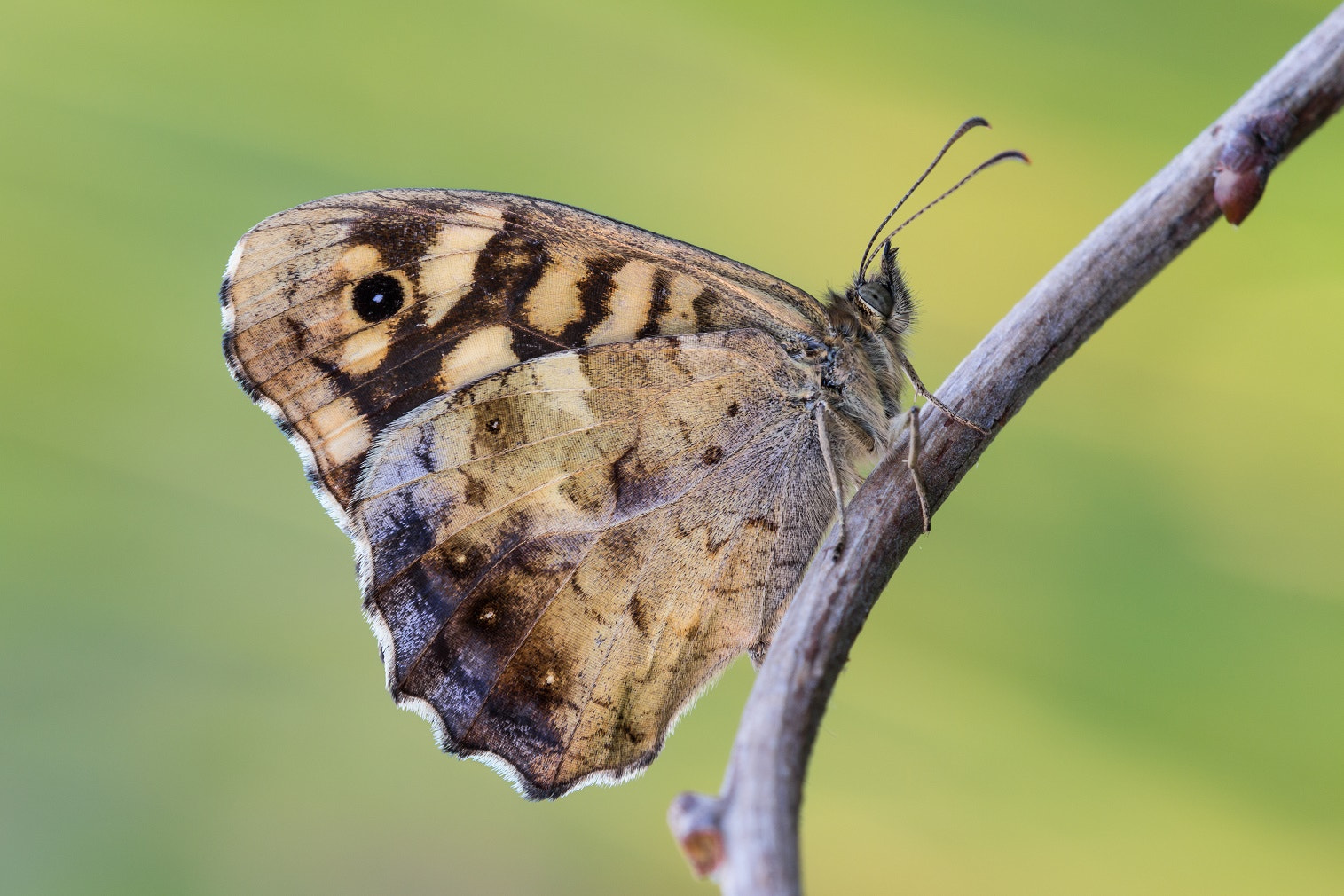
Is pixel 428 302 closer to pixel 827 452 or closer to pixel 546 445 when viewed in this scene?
pixel 546 445

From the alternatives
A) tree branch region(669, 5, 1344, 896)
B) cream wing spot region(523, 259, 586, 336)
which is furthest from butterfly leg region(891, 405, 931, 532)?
cream wing spot region(523, 259, 586, 336)

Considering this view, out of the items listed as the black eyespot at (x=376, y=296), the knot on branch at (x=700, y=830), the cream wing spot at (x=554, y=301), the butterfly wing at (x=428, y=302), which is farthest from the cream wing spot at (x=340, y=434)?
the knot on branch at (x=700, y=830)

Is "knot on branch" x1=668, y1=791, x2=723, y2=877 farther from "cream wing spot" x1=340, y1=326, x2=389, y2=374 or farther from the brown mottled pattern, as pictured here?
"cream wing spot" x1=340, y1=326, x2=389, y2=374

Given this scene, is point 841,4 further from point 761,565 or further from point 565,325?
point 761,565

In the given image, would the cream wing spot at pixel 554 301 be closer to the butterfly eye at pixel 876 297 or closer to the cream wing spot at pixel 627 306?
the cream wing spot at pixel 627 306

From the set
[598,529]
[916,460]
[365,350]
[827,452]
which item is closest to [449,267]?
[365,350]
